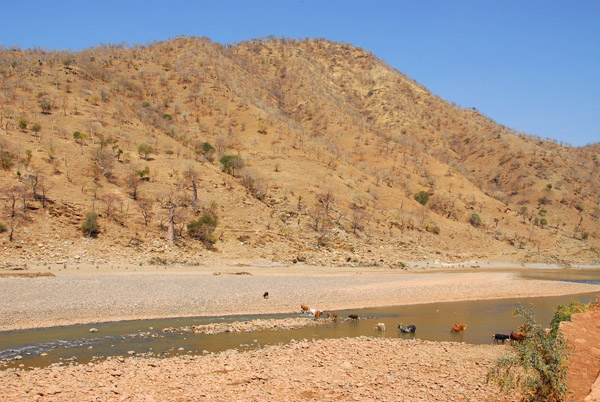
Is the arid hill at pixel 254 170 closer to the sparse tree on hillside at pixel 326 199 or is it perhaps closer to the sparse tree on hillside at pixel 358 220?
the sparse tree on hillside at pixel 358 220

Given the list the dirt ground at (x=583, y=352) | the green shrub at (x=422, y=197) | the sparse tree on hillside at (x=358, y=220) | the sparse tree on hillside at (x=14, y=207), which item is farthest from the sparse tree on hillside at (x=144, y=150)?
the dirt ground at (x=583, y=352)

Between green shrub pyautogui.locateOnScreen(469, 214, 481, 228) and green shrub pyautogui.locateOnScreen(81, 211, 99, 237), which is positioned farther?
green shrub pyautogui.locateOnScreen(469, 214, 481, 228)

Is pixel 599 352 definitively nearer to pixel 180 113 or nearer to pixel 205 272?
pixel 205 272

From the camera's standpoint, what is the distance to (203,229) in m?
33.0

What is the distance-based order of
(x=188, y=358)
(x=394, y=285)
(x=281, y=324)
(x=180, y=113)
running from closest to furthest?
(x=188, y=358) → (x=281, y=324) → (x=394, y=285) → (x=180, y=113)

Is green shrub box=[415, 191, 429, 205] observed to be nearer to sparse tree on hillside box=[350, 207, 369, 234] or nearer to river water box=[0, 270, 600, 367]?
sparse tree on hillside box=[350, 207, 369, 234]

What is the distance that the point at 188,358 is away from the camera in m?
11.0

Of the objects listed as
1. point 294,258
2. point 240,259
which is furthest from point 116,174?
point 294,258

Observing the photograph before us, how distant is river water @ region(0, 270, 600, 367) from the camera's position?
38.0 ft

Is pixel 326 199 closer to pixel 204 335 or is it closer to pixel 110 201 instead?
pixel 110 201

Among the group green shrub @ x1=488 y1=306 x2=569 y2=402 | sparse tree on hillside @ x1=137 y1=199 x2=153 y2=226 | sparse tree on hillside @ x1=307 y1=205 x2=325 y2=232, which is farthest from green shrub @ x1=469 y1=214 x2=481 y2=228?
green shrub @ x1=488 y1=306 x2=569 y2=402

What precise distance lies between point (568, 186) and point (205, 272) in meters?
67.4

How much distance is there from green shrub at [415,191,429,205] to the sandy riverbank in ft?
75.7

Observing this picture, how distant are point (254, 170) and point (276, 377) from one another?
123 feet
